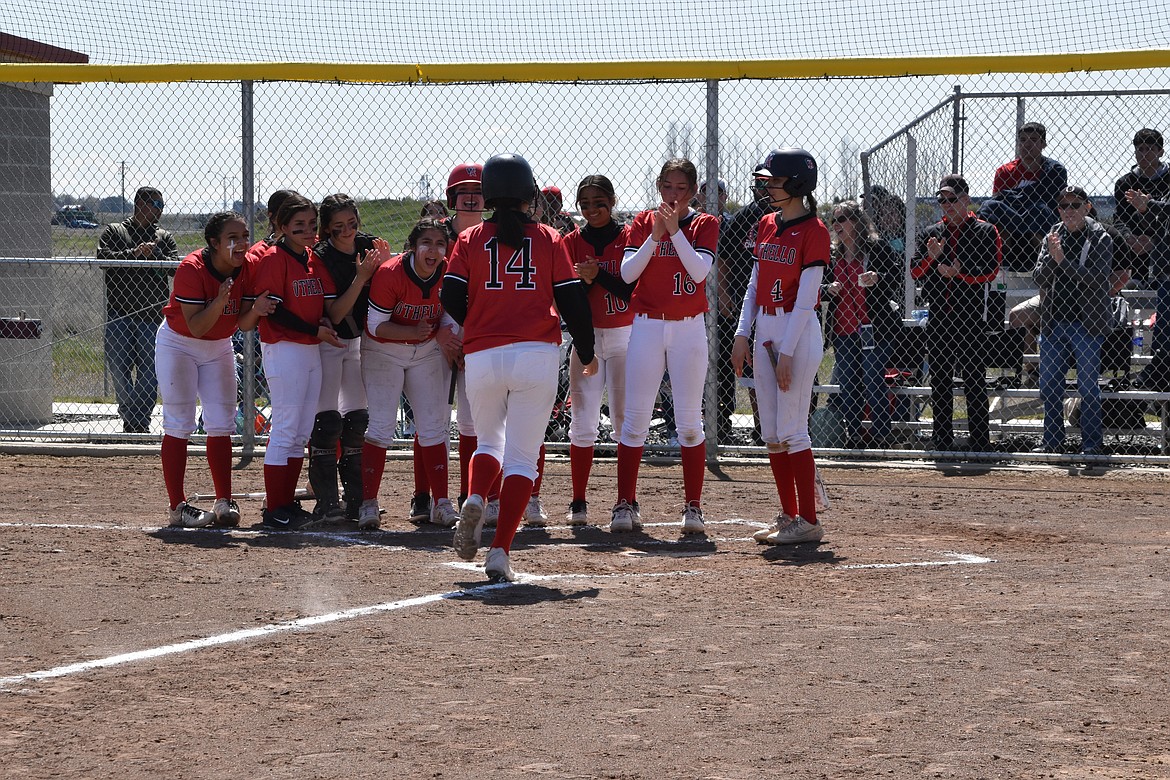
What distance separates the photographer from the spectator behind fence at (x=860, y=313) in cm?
1019

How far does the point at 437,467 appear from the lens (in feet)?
25.4

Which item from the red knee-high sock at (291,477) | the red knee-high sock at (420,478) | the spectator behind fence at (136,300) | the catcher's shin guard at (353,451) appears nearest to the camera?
the red knee-high sock at (291,477)

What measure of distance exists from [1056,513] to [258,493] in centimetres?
493

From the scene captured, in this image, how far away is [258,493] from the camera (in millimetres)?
9023

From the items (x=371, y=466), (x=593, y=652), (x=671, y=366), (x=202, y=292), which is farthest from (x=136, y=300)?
(x=593, y=652)

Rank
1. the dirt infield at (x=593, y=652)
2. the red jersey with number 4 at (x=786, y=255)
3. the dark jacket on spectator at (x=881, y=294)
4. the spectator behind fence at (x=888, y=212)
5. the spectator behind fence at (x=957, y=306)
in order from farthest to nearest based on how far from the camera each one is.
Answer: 1. the spectator behind fence at (x=888, y=212)
2. the dark jacket on spectator at (x=881, y=294)
3. the spectator behind fence at (x=957, y=306)
4. the red jersey with number 4 at (x=786, y=255)
5. the dirt infield at (x=593, y=652)

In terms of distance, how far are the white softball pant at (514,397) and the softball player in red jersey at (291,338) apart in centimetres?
164

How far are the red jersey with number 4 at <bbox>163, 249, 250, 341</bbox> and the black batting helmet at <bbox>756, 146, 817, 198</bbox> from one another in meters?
2.86

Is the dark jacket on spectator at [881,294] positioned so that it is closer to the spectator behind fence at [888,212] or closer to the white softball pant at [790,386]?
the spectator behind fence at [888,212]

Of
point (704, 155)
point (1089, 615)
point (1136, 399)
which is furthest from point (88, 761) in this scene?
point (1136, 399)

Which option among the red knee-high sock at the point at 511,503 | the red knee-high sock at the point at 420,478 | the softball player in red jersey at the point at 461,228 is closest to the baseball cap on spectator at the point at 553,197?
the softball player in red jersey at the point at 461,228

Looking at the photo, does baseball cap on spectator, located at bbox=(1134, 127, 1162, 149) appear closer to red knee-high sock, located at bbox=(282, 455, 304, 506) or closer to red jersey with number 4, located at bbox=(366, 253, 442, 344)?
red jersey with number 4, located at bbox=(366, 253, 442, 344)

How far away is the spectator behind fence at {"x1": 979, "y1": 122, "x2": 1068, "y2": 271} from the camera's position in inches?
409

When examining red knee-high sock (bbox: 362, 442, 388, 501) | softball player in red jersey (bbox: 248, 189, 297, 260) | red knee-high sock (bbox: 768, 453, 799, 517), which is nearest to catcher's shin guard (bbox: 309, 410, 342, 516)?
red knee-high sock (bbox: 362, 442, 388, 501)
